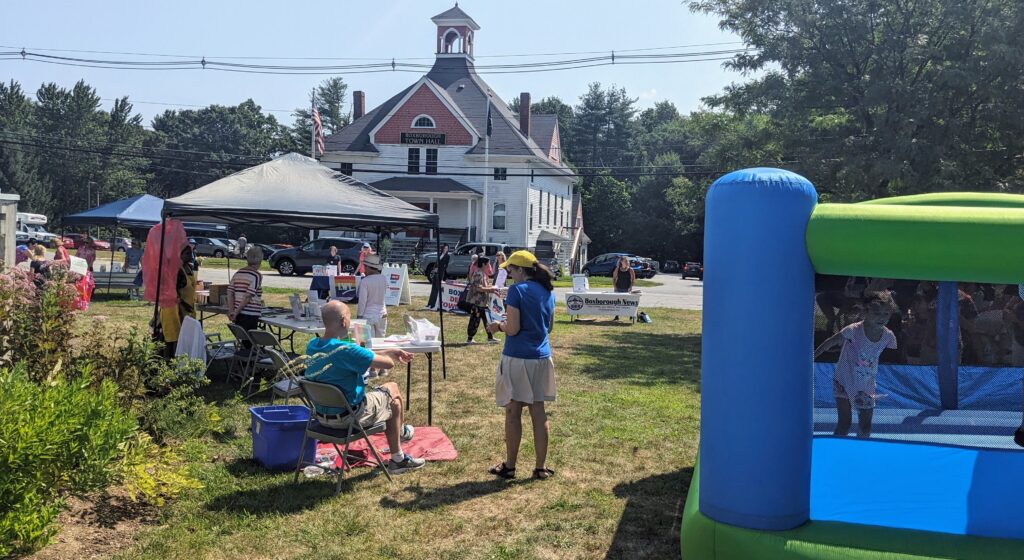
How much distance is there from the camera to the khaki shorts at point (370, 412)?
5652mm

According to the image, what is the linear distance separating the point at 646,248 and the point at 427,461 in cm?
5245

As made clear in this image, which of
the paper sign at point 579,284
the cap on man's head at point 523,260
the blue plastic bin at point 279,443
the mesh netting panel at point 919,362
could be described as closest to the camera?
the mesh netting panel at point 919,362

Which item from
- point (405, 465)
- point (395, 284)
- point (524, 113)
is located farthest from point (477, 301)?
point (524, 113)

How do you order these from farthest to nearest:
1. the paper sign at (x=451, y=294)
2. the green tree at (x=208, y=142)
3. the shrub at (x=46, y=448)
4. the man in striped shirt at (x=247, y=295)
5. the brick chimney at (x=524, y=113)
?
the green tree at (x=208, y=142) < the brick chimney at (x=524, y=113) < the paper sign at (x=451, y=294) < the man in striped shirt at (x=247, y=295) < the shrub at (x=46, y=448)

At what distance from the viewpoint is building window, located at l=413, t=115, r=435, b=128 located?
39.8 m

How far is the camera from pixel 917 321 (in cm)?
464

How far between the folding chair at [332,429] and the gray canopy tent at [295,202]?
291cm

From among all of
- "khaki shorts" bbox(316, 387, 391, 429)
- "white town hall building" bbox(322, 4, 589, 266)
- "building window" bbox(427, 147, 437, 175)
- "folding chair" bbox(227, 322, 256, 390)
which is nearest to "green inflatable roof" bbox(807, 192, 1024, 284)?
"khaki shorts" bbox(316, 387, 391, 429)

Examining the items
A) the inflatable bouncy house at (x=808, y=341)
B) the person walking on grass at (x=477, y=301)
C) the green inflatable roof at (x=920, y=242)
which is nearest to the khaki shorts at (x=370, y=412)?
the inflatable bouncy house at (x=808, y=341)

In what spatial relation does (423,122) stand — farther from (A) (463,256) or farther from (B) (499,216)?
(A) (463,256)

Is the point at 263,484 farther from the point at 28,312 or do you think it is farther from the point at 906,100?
the point at 906,100

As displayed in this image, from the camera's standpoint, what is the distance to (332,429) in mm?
5707

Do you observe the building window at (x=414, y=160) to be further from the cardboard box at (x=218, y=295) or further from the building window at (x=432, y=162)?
the cardboard box at (x=218, y=295)

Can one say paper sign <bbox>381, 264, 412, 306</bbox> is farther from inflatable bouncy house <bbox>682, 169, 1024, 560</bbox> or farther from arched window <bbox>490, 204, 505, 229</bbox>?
arched window <bbox>490, 204, 505, 229</bbox>
